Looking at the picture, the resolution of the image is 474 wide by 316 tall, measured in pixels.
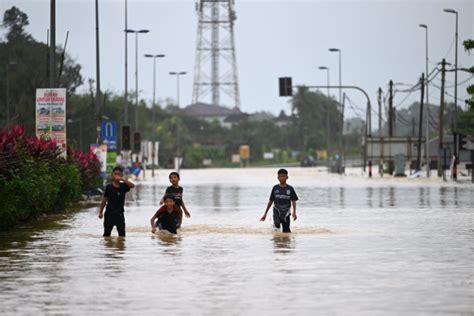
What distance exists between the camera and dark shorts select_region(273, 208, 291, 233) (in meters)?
25.1

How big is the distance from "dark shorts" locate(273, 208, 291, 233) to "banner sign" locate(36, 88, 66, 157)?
1381cm

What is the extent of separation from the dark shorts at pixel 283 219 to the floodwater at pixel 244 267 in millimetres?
366

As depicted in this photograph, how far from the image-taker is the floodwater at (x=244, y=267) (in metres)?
13.5

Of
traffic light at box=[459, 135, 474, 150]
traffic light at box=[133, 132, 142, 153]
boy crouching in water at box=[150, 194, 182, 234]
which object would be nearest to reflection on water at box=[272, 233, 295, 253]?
boy crouching in water at box=[150, 194, 182, 234]

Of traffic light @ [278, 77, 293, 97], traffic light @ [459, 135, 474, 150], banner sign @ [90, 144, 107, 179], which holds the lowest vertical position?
banner sign @ [90, 144, 107, 179]

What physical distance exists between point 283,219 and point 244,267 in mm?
7500

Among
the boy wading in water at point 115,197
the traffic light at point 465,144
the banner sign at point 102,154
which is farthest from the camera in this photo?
the traffic light at point 465,144

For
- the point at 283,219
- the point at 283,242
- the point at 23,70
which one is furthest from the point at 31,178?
the point at 23,70

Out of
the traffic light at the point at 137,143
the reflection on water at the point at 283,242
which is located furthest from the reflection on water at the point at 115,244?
the traffic light at the point at 137,143

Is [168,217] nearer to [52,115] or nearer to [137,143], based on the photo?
[52,115]

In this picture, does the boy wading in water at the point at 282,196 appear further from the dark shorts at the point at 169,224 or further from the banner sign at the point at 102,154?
the banner sign at the point at 102,154

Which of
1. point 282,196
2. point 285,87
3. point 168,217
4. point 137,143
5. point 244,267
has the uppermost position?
point 285,87

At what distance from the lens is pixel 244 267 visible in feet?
58.3

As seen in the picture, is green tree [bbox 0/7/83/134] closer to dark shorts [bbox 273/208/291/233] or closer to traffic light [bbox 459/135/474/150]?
traffic light [bbox 459/135/474/150]
